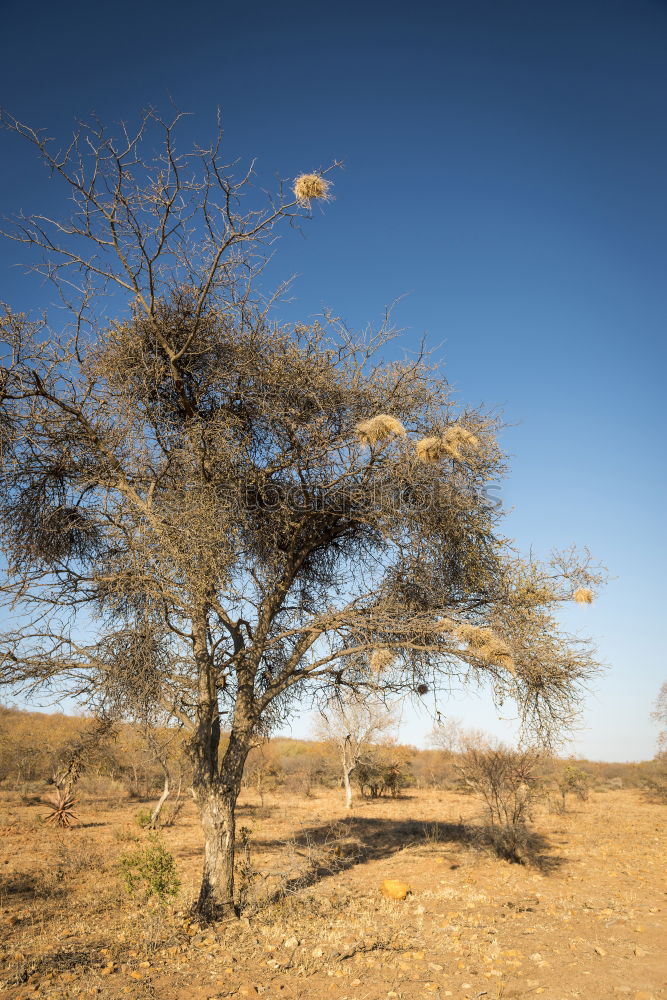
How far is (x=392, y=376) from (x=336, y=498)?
1700 mm

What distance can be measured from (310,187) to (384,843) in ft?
42.1

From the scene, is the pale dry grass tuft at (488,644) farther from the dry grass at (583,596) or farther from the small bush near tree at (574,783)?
the small bush near tree at (574,783)

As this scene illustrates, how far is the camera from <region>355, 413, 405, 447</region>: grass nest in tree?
20.1ft

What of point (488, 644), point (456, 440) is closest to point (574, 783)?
point (488, 644)

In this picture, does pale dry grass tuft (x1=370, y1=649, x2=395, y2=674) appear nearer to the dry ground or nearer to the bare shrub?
the dry ground

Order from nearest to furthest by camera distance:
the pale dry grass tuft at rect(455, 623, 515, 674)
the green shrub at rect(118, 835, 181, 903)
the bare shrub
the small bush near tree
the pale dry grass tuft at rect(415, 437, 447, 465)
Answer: the pale dry grass tuft at rect(455, 623, 515, 674)
the pale dry grass tuft at rect(415, 437, 447, 465)
the green shrub at rect(118, 835, 181, 903)
the bare shrub
the small bush near tree

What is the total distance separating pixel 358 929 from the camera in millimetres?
6316

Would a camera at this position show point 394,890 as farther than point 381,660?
Yes

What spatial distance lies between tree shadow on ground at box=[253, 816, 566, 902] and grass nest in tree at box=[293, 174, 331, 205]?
726 centimetres

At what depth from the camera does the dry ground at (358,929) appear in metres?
4.88

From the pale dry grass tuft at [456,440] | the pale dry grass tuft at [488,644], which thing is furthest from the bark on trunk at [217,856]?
the pale dry grass tuft at [456,440]

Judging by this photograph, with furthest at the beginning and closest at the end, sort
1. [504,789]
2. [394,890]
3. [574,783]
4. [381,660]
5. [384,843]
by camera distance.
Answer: [574,783]
[384,843]
[504,789]
[394,890]
[381,660]

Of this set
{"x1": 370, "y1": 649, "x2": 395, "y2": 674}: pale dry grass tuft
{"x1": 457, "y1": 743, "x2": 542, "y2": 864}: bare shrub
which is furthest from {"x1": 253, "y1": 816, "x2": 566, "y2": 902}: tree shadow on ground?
{"x1": 370, "y1": 649, "x2": 395, "y2": 674}: pale dry grass tuft

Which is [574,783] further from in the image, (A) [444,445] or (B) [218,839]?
(A) [444,445]
